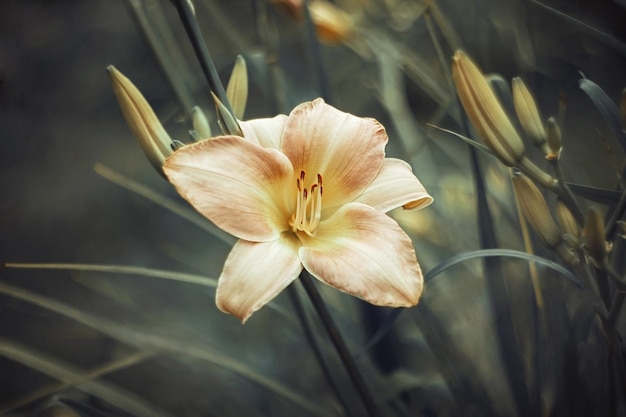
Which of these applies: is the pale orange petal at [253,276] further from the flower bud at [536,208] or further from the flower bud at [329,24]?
the flower bud at [329,24]

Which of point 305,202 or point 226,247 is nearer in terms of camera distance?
point 305,202

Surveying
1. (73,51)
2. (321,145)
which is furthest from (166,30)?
(321,145)

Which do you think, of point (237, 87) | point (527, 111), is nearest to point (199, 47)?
point (237, 87)

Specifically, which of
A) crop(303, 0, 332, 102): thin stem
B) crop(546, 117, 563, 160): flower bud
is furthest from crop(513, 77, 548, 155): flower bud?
crop(303, 0, 332, 102): thin stem

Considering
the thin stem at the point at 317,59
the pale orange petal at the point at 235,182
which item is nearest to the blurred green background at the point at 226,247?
the thin stem at the point at 317,59

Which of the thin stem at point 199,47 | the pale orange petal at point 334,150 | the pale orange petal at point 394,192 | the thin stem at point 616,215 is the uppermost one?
the thin stem at point 199,47

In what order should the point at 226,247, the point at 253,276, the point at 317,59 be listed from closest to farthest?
the point at 253,276 → the point at 317,59 → the point at 226,247

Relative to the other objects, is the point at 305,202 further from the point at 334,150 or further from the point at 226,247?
the point at 226,247
